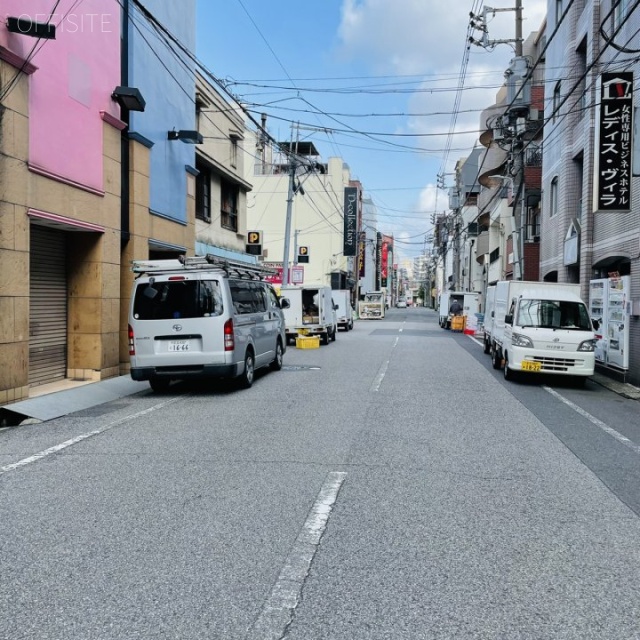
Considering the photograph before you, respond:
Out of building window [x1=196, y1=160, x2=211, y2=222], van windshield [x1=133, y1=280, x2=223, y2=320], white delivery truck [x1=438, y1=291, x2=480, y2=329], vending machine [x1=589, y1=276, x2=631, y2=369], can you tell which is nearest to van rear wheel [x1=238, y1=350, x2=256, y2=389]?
van windshield [x1=133, y1=280, x2=223, y2=320]

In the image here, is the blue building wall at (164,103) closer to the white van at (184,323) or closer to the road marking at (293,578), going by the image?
the white van at (184,323)

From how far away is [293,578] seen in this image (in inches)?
148

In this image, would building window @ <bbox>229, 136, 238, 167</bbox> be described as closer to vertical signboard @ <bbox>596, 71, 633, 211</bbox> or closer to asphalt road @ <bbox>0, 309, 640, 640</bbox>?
vertical signboard @ <bbox>596, 71, 633, 211</bbox>

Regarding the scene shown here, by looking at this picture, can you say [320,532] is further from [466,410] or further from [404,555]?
[466,410]

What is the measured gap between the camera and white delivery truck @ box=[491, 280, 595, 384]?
524 inches

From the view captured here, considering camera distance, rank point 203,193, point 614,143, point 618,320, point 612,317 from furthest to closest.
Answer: point 203,193 → point 612,317 → point 614,143 → point 618,320

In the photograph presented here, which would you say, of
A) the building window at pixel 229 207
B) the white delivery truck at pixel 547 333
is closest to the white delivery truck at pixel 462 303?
the building window at pixel 229 207

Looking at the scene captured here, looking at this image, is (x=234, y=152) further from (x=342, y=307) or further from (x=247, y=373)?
(x=247, y=373)

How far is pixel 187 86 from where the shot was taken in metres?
18.3

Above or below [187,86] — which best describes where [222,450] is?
below

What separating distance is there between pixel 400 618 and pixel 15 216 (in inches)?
348

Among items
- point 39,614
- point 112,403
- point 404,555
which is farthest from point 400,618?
point 112,403

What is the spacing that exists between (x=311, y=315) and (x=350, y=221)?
39.2m

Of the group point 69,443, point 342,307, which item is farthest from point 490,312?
point 342,307
